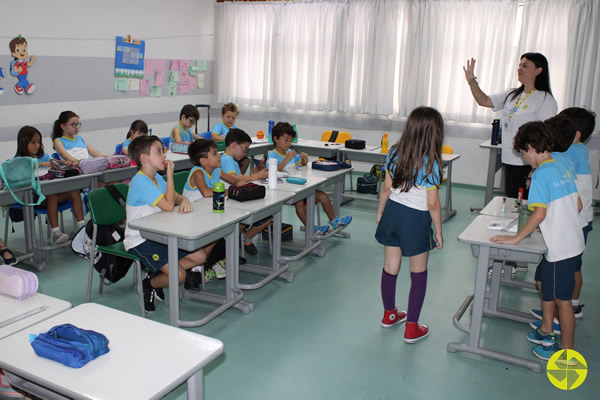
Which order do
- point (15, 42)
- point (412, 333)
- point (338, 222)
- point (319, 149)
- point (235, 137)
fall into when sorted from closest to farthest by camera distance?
point (412, 333)
point (235, 137)
point (338, 222)
point (15, 42)
point (319, 149)

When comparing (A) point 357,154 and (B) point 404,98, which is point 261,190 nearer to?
(A) point 357,154

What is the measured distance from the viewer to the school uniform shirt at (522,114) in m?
3.94

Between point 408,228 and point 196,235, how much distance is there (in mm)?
1196

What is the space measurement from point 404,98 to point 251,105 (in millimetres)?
2765

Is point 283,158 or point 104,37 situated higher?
point 104,37

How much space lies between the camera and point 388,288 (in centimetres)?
322

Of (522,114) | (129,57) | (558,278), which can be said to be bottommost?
(558,278)

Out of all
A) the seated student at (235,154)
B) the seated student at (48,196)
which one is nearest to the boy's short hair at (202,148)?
the seated student at (235,154)

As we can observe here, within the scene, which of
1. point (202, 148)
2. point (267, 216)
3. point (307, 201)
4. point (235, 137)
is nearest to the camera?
point (267, 216)

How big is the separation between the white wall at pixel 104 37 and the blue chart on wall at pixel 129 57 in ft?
0.31

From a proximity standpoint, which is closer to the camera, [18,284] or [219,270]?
[18,284]

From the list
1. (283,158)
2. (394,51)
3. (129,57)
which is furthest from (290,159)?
(129,57)

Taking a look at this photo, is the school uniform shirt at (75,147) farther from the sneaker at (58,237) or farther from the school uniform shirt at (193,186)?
the school uniform shirt at (193,186)

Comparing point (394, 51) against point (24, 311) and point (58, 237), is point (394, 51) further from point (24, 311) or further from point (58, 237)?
point (24, 311)
